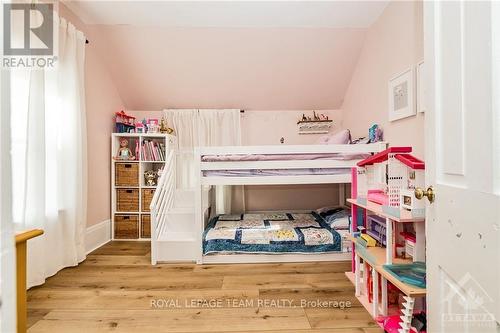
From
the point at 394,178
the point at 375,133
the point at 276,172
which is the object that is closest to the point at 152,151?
the point at 276,172

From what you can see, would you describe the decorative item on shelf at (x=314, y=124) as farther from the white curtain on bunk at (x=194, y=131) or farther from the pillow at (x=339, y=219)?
the pillow at (x=339, y=219)

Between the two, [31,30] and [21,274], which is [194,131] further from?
[21,274]

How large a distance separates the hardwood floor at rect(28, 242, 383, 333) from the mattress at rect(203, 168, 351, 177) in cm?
83

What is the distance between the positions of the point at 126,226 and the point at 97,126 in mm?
1231

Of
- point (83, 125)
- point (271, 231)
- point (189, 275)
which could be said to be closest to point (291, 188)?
point (271, 231)

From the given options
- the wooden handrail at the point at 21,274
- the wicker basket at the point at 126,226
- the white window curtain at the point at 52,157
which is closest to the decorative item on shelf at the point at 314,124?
the wicker basket at the point at 126,226

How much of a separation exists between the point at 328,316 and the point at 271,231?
46.2 inches

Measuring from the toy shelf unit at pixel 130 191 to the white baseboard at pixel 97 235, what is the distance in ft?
0.27

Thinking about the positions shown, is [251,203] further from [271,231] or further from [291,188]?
[271,231]

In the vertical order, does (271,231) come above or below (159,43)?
below

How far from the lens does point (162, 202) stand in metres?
2.90

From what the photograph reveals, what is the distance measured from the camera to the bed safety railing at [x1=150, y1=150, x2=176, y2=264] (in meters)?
2.49

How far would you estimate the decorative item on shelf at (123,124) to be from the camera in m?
3.36

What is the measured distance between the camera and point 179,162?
3742 mm
